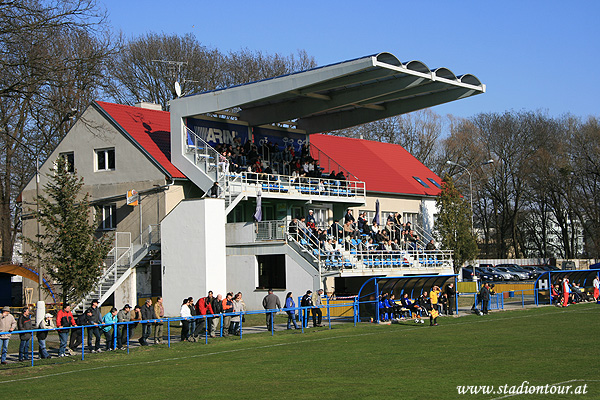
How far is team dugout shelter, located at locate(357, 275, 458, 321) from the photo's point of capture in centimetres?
3095

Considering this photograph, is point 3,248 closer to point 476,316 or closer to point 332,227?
point 332,227

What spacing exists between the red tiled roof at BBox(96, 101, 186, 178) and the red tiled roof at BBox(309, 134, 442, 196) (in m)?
13.6

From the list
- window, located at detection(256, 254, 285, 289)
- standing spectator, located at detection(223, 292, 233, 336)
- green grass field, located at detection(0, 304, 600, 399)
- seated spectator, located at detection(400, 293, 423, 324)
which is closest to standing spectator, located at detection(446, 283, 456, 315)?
seated spectator, located at detection(400, 293, 423, 324)

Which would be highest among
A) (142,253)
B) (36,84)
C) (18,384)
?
(36,84)

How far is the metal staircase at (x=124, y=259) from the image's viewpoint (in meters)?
36.0

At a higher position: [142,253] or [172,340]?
[142,253]

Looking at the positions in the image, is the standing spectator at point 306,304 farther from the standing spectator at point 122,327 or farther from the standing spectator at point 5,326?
the standing spectator at point 5,326

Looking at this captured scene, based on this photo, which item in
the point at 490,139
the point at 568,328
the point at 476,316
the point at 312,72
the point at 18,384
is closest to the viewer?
the point at 18,384

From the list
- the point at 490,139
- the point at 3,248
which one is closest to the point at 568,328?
the point at 3,248

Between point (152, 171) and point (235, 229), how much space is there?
5.26 m

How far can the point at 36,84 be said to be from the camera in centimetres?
1861

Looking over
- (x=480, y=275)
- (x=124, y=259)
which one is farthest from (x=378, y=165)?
(x=124, y=259)

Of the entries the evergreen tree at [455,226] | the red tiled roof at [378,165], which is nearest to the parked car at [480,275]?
the red tiled roof at [378,165]

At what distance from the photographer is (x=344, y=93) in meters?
39.9
